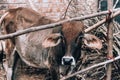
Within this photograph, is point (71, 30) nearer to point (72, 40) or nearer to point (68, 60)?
point (72, 40)

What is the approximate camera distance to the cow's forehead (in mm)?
4578

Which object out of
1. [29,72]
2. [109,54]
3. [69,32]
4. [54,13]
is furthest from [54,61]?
[54,13]

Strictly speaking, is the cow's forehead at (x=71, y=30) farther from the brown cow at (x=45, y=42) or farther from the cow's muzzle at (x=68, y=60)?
the cow's muzzle at (x=68, y=60)

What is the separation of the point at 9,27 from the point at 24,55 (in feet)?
1.52

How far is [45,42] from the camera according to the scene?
4645 millimetres

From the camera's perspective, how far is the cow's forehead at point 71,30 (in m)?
4.58

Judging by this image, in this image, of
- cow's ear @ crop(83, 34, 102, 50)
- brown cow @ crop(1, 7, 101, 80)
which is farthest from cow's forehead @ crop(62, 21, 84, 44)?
cow's ear @ crop(83, 34, 102, 50)

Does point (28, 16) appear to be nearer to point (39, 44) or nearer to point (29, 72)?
point (39, 44)

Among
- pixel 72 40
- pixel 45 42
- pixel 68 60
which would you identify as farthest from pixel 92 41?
pixel 45 42

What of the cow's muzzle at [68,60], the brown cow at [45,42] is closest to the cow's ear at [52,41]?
the brown cow at [45,42]

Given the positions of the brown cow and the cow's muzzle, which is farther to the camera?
the brown cow

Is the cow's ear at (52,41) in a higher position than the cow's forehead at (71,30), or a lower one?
lower

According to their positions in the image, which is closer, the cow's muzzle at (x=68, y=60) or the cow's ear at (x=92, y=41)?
the cow's muzzle at (x=68, y=60)

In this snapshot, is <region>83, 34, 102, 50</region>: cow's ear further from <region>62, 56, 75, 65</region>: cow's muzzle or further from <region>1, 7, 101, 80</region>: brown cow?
<region>62, 56, 75, 65</region>: cow's muzzle
